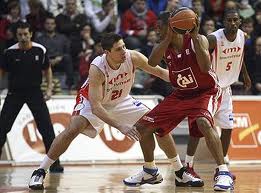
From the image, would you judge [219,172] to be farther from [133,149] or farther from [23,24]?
[133,149]

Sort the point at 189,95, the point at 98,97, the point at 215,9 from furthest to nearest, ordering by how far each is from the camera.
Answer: the point at 215,9 < the point at 189,95 < the point at 98,97

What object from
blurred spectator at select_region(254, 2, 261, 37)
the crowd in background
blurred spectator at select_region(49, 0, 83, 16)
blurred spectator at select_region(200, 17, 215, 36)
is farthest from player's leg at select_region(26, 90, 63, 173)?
blurred spectator at select_region(254, 2, 261, 37)

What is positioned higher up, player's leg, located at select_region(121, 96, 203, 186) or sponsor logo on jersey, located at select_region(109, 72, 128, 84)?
sponsor logo on jersey, located at select_region(109, 72, 128, 84)

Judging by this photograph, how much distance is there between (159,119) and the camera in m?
8.97

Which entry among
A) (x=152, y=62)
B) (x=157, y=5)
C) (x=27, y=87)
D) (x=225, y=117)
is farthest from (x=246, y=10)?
(x=152, y=62)

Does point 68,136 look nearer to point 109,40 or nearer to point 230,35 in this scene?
point 109,40

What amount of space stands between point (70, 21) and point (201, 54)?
806 cm

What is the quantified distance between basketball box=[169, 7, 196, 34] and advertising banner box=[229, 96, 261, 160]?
18.8 ft

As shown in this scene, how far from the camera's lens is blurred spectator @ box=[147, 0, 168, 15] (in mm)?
17172

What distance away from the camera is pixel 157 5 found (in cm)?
1733

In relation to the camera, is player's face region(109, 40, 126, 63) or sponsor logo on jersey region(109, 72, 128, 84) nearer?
player's face region(109, 40, 126, 63)

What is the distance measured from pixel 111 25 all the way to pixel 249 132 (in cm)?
423

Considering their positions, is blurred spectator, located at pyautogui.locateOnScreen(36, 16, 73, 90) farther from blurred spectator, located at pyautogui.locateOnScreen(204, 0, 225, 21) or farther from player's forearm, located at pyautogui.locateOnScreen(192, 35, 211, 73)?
player's forearm, located at pyautogui.locateOnScreen(192, 35, 211, 73)

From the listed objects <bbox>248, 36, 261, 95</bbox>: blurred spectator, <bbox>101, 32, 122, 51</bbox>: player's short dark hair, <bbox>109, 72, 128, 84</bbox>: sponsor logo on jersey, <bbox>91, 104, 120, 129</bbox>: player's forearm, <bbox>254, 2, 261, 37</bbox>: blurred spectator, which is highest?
<bbox>101, 32, 122, 51</bbox>: player's short dark hair
